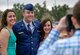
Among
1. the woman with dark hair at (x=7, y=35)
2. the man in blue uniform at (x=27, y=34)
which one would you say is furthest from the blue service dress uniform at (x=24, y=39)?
the woman with dark hair at (x=7, y=35)

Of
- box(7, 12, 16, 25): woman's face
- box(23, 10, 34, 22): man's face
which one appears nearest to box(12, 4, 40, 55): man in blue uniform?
Result: box(23, 10, 34, 22): man's face

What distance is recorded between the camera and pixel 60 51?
260 cm

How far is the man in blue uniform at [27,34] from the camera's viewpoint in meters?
5.77

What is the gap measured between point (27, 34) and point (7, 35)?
400 mm

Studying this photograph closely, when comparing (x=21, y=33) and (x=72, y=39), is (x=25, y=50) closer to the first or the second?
(x=21, y=33)

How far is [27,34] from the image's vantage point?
580cm

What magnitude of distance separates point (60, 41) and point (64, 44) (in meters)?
0.04

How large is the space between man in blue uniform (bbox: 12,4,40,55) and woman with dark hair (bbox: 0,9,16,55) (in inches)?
5.0

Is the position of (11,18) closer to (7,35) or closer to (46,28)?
(7,35)

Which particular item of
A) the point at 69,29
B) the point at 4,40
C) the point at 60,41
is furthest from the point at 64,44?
the point at 4,40

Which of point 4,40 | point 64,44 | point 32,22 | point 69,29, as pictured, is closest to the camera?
point 64,44

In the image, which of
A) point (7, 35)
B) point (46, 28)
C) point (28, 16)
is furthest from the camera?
point (46, 28)

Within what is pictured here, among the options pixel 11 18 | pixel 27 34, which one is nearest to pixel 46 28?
pixel 27 34

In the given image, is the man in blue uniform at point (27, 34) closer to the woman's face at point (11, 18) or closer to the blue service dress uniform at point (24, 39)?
the blue service dress uniform at point (24, 39)
